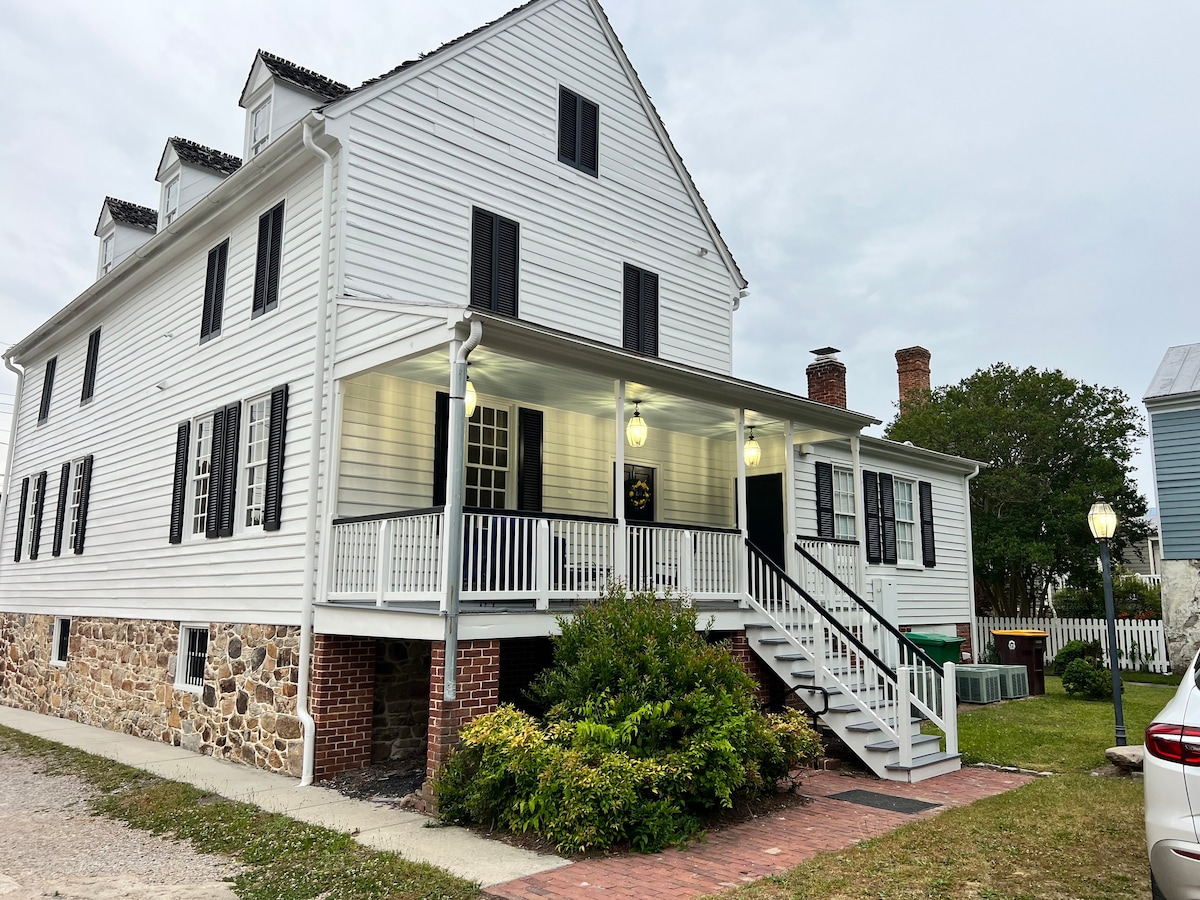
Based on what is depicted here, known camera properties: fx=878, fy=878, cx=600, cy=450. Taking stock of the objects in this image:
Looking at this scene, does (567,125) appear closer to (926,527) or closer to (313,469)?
(313,469)

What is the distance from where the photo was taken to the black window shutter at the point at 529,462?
1165cm

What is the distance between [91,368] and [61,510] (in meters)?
2.71

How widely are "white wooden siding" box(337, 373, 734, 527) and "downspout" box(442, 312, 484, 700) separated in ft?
7.64

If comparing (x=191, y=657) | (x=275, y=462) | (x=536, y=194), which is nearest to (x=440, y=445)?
(x=275, y=462)

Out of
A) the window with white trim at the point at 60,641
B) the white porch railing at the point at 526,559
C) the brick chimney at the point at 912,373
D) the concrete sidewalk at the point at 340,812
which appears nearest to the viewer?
the concrete sidewalk at the point at 340,812

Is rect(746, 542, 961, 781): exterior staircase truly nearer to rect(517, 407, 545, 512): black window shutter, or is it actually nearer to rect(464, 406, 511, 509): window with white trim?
rect(517, 407, 545, 512): black window shutter

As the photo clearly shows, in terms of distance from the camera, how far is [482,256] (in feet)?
39.2

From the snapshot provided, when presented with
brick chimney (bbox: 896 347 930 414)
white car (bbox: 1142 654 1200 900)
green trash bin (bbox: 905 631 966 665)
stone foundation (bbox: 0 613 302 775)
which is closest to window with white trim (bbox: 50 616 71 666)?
stone foundation (bbox: 0 613 302 775)

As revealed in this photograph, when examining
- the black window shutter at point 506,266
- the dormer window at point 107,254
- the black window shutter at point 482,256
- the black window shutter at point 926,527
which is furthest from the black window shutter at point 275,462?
the black window shutter at point 926,527

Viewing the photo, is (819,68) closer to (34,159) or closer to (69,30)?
(69,30)

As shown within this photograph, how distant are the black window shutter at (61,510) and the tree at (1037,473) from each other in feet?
72.7

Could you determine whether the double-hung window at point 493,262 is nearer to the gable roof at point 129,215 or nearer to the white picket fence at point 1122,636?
the gable roof at point 129,215

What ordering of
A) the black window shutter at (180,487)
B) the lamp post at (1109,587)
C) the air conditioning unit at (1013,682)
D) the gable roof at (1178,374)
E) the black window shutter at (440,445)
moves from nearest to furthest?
the lamp post at (1109,587), the black window shutter at (440,445), the black window shutter at (180,487), the air conditioning unit at (1013,682), the gable roof at (1178,374)

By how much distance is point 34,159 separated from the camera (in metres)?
24.7
